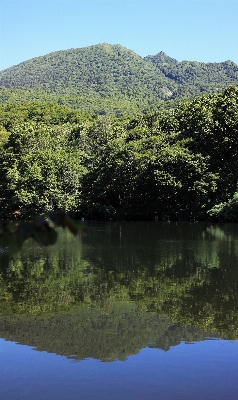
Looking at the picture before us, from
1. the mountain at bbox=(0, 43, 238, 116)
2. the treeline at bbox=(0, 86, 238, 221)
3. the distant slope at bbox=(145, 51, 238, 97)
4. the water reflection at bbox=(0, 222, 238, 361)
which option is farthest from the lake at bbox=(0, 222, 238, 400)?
the distant slope at bbox=(145, 51, 238, 97)

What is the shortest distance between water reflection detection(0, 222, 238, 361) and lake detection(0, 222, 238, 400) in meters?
0.03

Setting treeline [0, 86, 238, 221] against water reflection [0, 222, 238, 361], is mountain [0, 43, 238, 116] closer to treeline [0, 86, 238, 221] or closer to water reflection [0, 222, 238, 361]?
treeline [0, 86, 238, 221]

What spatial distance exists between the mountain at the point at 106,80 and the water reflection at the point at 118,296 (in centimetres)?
6839

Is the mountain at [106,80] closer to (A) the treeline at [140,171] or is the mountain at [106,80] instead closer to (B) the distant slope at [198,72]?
(B) the distant slope at [198,72]

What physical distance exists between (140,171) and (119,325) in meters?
29.1

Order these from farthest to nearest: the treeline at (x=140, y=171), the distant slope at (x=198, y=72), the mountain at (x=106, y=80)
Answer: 1. the distant slope at (x=198, y=72)
2. the mountain at (x=106, y=80)
3. the treeline at (x=140, y=171)

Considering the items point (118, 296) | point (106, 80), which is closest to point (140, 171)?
point (118, 296)

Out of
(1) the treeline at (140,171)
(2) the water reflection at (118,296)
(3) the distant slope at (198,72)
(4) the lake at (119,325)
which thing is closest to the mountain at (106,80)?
(3) the distant slope at (198,72)

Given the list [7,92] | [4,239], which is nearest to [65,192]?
[4,239]

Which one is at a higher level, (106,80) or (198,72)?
(198,72)

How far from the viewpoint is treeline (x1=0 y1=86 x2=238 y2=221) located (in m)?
39.2

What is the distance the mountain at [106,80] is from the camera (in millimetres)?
101312

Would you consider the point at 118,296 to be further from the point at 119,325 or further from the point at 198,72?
the point at 198,72

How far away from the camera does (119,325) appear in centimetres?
1270
